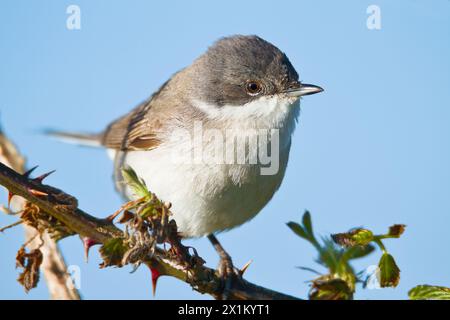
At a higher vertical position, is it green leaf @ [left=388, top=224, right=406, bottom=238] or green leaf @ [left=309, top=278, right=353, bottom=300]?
green leaf @ [left=388, top=224, right=406, bottom=238]

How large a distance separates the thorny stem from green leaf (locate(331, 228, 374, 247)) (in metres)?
0.33

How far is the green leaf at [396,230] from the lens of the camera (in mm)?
1938

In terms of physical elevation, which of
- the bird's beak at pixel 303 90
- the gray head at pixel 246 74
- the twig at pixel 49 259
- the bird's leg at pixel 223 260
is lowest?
the bird's leg at pixel 223 260

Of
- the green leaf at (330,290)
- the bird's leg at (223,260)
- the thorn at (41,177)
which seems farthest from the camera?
the bird's leg at (223,260)

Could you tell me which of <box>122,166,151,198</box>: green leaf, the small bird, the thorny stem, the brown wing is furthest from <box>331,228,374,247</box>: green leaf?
the brown wing

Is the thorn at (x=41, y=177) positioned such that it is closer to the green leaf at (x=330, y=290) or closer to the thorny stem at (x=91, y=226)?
the thorny stem at (x=91, y=226)

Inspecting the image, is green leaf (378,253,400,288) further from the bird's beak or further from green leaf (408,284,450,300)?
the bird's beak

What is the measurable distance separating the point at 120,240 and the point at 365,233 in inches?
32.2

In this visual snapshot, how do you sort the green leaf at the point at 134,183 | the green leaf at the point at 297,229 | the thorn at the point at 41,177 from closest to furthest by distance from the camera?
1. the green leaf at the point at 297,229
2. the green leaf at the point at 134,183
3. the thorn at the point at 41,177

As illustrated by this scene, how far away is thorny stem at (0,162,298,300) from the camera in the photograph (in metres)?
2.13

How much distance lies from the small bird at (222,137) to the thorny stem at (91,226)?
5.78 feet

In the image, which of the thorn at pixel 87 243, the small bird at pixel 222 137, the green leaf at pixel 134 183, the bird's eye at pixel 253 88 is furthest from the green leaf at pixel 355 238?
the bird's eye at pixel 253 88

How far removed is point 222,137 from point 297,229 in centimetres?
259
